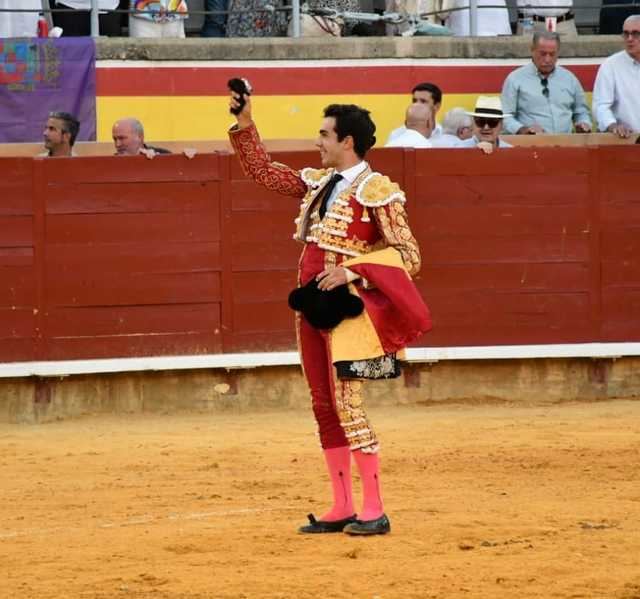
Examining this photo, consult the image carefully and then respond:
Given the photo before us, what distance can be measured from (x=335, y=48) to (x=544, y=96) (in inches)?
51.0

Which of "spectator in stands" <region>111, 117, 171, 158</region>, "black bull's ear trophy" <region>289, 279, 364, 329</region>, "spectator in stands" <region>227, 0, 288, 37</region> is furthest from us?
"spectator in stands" <region>227, 0, 288, 37</region>

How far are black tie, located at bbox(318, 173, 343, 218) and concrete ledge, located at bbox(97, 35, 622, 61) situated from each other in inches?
195

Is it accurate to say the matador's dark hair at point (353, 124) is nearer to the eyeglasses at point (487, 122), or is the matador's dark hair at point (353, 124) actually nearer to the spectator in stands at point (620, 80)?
the eyeglasses at point (487, 122)

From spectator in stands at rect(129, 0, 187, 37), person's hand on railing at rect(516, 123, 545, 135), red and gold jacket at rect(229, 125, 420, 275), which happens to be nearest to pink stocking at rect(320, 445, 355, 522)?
red and gold jacket at rect(229, 125, 420, 275)

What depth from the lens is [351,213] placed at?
589 cm

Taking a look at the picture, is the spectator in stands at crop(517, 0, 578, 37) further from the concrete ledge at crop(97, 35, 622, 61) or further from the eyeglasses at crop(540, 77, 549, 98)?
the eyeglasses at crop(540, 77, 549, 98)

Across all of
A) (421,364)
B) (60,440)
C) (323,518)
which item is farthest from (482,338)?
(323,518)

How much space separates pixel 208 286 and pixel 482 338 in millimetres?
1508

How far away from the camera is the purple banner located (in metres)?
10.4

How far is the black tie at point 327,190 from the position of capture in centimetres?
595

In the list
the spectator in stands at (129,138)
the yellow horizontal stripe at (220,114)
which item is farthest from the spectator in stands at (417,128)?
the spectator in stands at (129,138)

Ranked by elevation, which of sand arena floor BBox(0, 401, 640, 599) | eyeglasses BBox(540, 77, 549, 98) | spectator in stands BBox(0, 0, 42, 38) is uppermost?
spectator in stands BBox(0, 0, 42, 38)

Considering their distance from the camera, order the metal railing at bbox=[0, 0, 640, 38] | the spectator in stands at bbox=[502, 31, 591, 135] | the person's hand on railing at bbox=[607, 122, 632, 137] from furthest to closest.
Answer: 1. the metal railing at bbox=[0, 0, 640, 38]
2. the spectator in stands at bbox=[502, 31, 591, 135]
3. the person's hand on railing at bbox=[607, 122, 632, 137]

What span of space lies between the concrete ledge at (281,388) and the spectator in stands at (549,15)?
2.53 meters
